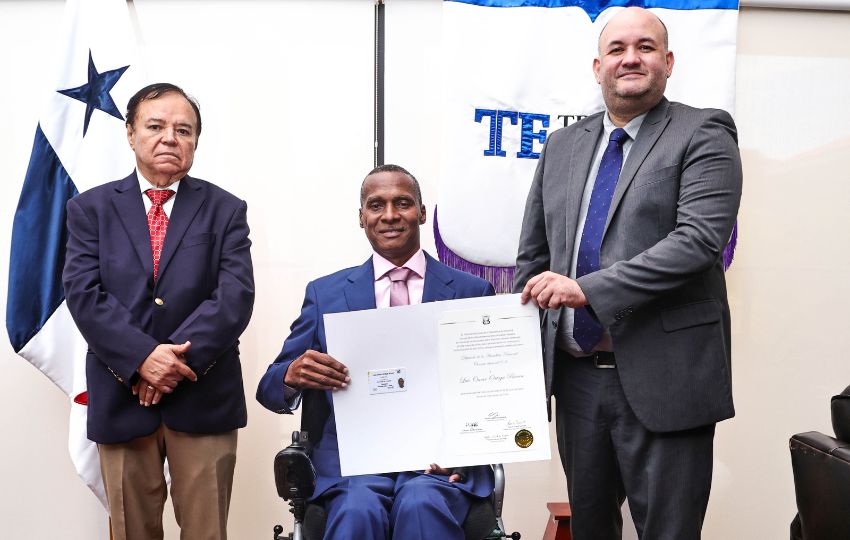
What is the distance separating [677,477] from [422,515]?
72cm

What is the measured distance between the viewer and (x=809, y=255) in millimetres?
3926

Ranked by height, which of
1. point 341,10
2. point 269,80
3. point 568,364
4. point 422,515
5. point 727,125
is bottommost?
point 422,515

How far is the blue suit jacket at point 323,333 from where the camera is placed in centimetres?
257

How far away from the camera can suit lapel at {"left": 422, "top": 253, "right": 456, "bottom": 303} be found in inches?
106

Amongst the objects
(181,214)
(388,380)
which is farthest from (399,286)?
(181,214)

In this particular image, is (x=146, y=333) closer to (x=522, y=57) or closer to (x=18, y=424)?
(x=18, y=424)

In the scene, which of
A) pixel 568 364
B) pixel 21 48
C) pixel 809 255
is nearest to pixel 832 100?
pixel 809 255

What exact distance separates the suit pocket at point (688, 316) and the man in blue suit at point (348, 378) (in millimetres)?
616

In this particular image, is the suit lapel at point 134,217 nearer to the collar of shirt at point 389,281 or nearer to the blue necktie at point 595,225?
the collar of shirt at point 389,281

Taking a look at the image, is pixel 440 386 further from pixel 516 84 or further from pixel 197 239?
pixel 516 84

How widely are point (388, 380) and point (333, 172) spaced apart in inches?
64.2

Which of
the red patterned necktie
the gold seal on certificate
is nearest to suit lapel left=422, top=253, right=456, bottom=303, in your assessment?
the gold seal on certificate

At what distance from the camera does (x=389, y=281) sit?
9.09 feet

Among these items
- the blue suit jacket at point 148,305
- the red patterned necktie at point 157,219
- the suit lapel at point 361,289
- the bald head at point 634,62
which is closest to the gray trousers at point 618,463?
the suit lapel at point 361,289
